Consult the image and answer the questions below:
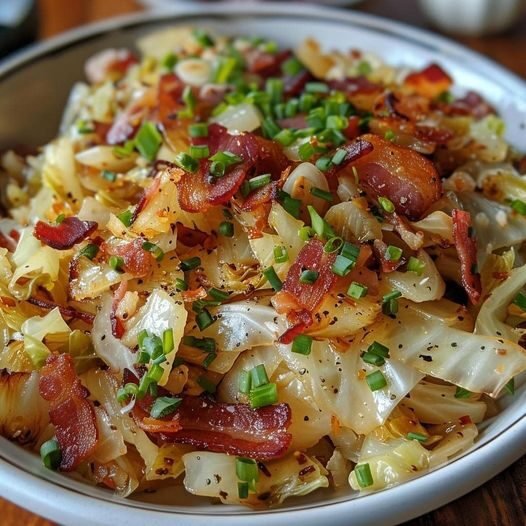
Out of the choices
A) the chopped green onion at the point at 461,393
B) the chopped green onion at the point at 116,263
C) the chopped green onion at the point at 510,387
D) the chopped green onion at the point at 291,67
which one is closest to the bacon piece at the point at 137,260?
the chopped green onion at the point at 116,263

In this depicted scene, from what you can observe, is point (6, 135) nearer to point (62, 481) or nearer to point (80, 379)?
point (80, 379)

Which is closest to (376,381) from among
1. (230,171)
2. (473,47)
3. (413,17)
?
(230,171)

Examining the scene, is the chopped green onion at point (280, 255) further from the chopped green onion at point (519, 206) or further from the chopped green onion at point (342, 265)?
the chopped green onion at point (519, 206)

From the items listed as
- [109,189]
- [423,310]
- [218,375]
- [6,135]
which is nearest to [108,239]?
[109,189]

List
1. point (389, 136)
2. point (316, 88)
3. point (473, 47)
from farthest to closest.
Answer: point (473, 47)
point (316, 88)
point (389, 136)

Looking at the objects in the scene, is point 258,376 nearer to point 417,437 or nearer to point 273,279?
point 273,279

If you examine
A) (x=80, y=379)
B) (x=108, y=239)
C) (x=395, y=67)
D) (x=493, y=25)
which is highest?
(x=108, y=239)

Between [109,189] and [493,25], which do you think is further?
[493,25]

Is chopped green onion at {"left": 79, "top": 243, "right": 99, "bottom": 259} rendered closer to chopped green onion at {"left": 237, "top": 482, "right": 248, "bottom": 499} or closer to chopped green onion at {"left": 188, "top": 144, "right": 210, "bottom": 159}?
chopped green onion at {"left": 188, "top": 144, "right": 210, "bottom": 159}
